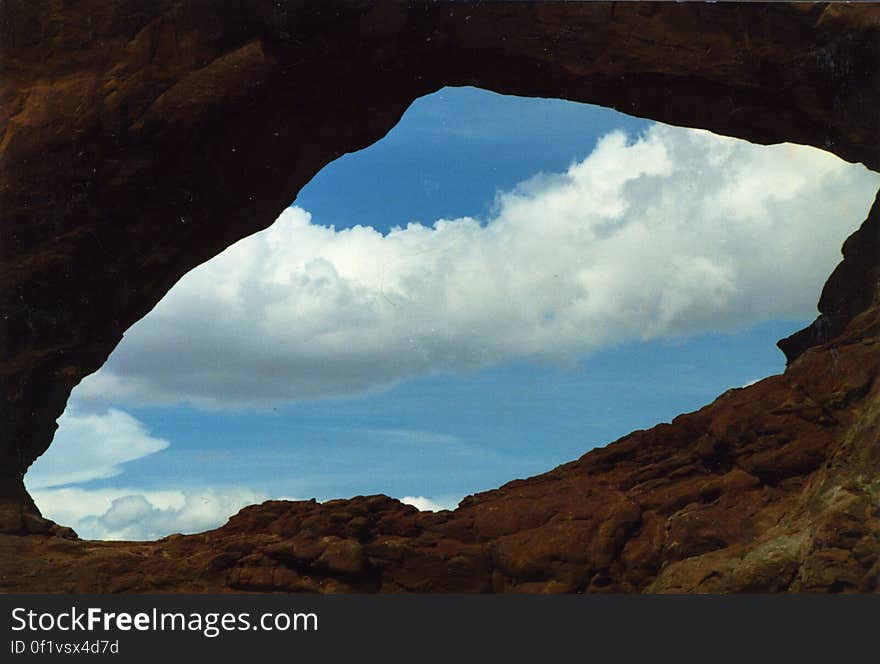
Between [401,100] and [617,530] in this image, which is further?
[401,100]

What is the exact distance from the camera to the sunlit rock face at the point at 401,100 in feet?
35.0

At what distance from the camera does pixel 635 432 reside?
40.4ft

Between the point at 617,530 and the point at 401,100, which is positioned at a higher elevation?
the point at 401,100

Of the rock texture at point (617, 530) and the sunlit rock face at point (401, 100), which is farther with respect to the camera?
the sunlit rock face at point (401, 100)

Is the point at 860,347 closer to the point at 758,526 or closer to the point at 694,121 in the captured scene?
the point at 758,526

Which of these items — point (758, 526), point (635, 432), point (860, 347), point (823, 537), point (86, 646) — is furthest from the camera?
point (635, 432)

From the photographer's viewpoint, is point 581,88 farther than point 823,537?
Yes

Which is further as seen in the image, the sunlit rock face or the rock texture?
the sunlit rock face

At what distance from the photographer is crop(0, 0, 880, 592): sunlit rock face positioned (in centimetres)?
1068

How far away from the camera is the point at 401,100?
1205cm

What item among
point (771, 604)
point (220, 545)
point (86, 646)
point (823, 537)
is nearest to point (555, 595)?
point (771, 604)

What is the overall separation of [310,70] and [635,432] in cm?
626

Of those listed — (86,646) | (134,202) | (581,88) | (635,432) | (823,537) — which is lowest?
(86,646)

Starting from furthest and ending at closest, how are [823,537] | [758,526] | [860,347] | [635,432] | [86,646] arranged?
[635,432]
[860,347]
[758,526]
[823,537]
[86,646]
